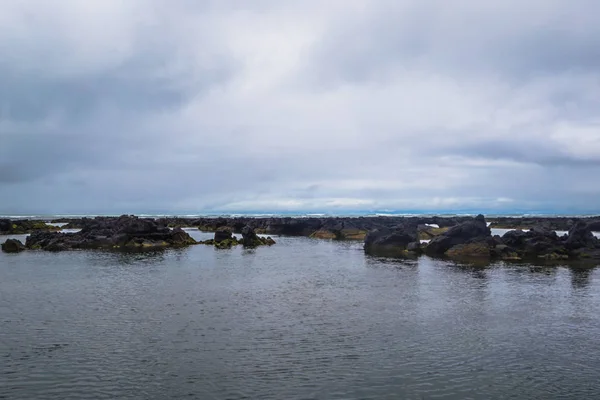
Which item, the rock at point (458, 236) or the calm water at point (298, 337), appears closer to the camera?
the calm water at point (298, 337)

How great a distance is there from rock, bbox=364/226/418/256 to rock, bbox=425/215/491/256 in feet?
21.3

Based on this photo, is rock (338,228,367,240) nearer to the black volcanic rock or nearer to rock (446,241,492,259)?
the black volcanic rock

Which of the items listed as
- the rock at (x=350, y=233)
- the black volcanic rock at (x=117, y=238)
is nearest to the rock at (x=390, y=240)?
the black volcanic rock at (x=117, y=238)

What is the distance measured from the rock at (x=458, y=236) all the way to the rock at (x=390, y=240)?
648 centimetres

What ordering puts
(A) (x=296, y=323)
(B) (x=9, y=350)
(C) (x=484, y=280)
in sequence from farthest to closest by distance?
(C) (x=484, y=280)
(A) (x=296, y=323)
(B) (x=9, y=350)

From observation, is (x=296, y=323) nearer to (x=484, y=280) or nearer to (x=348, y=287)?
(x=348, y=287)

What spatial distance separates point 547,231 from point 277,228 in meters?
103

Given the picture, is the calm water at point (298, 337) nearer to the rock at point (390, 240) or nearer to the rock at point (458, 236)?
the rock at point (458, 236)

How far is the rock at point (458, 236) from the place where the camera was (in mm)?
79438

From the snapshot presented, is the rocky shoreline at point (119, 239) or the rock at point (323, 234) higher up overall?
the rocky shoreline at point (119, 239)

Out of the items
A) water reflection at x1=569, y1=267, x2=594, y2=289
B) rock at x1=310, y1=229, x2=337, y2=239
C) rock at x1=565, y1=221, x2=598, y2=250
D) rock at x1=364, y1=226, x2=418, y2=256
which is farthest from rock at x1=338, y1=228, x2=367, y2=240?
water reflection at x1=569, y1=267, x2=594, y2=289

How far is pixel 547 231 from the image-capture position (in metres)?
77.6

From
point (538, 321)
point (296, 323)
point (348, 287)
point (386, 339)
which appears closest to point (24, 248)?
point (348, 287)

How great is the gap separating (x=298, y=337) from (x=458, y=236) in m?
61.6
